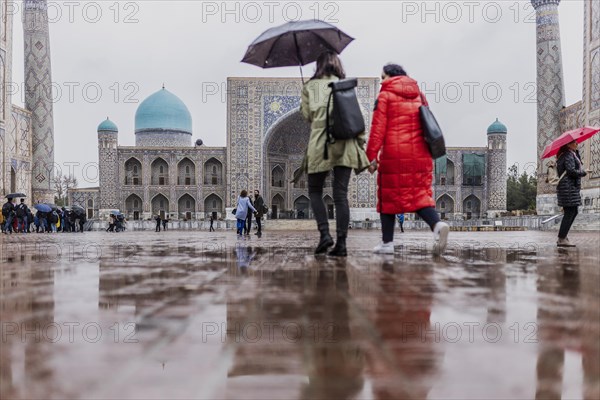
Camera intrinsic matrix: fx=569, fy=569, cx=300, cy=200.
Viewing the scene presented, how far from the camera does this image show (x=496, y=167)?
90.0ft

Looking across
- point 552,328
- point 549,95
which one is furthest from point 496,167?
point 552,328

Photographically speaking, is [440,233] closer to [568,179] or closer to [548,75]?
[568,179]

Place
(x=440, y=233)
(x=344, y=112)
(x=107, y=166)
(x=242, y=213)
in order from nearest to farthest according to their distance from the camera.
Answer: (x=344, y=112) → (x=440, y=233) → (x=242, y=213) → (x=107, y=166)

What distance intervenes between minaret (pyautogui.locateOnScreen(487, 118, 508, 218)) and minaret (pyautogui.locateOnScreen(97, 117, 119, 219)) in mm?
17754

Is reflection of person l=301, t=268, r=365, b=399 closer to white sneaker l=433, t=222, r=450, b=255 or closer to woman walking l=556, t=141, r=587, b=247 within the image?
white sneaker l=433, t=222, r=450, b=255

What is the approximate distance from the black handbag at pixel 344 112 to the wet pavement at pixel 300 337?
1.10m

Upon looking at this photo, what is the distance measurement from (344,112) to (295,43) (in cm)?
173

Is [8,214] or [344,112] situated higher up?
[344,112]

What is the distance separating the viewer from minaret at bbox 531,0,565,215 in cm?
1848

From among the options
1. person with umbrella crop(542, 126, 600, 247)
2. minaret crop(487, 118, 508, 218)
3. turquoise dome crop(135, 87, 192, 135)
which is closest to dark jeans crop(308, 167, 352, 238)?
person with umbrella crop(542, 126, 600, 247)

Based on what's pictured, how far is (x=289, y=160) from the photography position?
1082 inches

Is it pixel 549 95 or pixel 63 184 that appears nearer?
pixel 549 95

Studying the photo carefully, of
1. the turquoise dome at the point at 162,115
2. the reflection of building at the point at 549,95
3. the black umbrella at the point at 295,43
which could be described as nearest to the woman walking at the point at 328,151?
the black umbrella at the point at 295,43

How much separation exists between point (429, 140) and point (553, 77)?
1767cm
